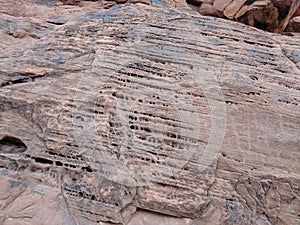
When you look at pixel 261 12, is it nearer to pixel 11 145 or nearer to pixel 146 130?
pixel 146 130

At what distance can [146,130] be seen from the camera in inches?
163

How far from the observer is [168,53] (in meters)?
4.70

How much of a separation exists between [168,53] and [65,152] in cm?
213

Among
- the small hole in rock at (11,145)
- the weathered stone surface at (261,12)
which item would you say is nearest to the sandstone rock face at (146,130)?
the small hole in rock at (11,145)

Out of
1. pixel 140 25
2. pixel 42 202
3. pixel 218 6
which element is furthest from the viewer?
pixel 218 6

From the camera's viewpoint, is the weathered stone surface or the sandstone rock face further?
the weathered stone surface

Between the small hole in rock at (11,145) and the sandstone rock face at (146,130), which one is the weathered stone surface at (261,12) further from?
the small hole in rock at (11,145)

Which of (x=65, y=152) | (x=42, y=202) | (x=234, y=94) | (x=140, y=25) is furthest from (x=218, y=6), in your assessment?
(x=42, y=202)

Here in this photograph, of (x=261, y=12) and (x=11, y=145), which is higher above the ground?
(x=261, y=12)

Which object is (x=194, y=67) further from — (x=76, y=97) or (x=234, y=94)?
(x=76, y=97)

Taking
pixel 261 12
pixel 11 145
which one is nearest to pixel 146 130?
pixel 11 145

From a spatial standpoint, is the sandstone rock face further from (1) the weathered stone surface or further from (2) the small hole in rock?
(1) the weathered stone surface

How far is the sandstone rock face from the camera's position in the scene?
3.76m

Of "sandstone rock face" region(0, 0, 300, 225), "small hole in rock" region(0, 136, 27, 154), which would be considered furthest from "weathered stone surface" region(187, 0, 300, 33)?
"small hole in rock" region(0, 136, 27, 154)
